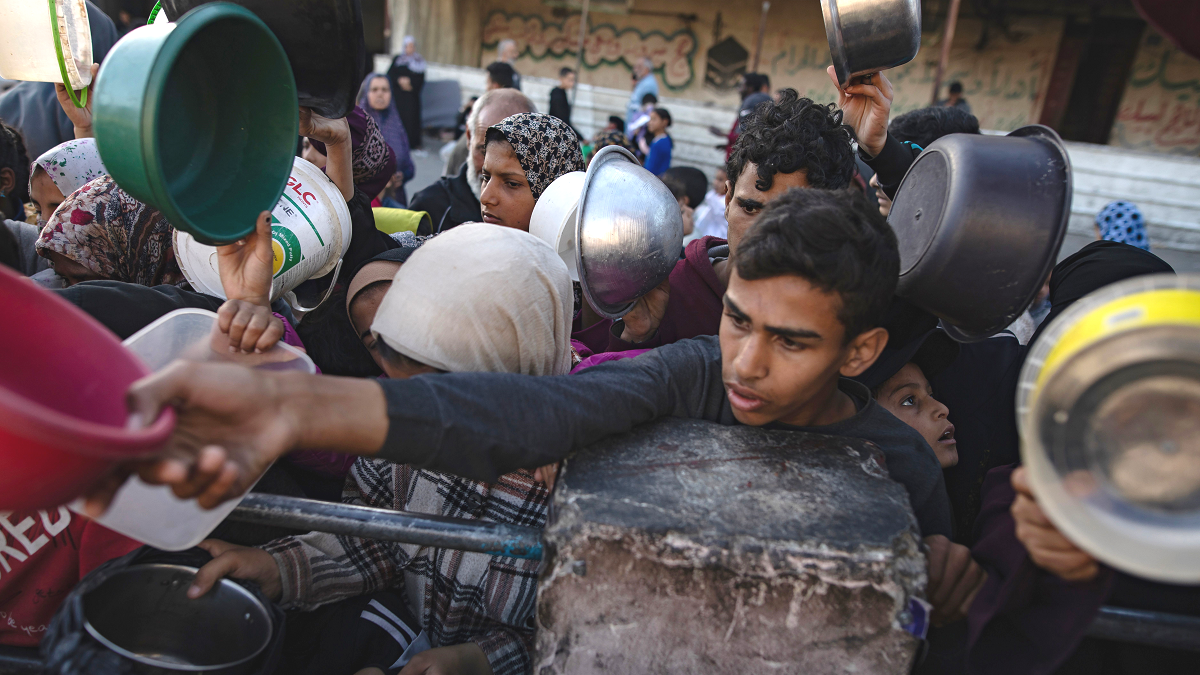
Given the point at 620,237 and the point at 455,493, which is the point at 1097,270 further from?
the point at 455,493

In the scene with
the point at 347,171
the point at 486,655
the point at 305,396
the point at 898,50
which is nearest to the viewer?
the point at 305,396

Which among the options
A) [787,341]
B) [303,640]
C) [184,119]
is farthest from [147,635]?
[787,341]

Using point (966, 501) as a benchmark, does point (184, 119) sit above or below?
above

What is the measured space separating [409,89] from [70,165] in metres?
9.39

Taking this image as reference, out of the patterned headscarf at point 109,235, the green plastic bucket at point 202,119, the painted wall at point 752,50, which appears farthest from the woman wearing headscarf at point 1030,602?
the painted wall at point 752,50

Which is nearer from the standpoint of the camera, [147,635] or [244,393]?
[244,393]

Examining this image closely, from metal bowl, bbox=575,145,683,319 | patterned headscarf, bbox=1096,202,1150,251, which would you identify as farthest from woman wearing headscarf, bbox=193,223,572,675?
patterned headscarf, bbox=1096,202,1150,251

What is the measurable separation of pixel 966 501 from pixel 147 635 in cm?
203

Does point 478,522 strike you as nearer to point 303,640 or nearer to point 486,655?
point 486,655

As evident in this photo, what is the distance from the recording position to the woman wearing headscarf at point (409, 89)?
11320 mm

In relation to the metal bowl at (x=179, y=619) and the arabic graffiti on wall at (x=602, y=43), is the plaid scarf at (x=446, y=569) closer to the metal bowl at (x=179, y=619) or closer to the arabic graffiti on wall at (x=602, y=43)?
the metal bowl at (x=179, y=619)

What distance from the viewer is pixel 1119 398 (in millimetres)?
828

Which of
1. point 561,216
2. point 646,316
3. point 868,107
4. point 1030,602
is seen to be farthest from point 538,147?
point 1030,602

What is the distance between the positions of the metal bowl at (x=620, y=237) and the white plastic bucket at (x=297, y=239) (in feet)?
2.74
